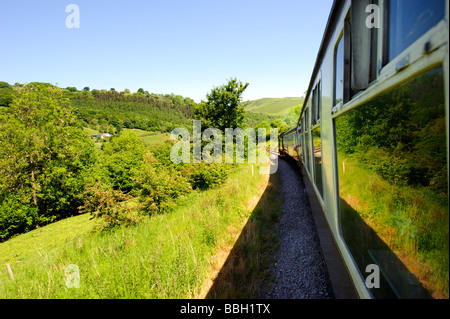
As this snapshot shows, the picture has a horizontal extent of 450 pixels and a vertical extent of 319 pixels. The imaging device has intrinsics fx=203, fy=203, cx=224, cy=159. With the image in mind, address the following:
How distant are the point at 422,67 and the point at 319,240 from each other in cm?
501

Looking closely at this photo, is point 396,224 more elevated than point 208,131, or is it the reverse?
point 208,131

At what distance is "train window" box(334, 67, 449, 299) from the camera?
92cm

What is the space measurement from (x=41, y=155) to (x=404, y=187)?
79.8 ft

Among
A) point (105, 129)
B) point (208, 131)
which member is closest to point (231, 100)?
point (208, 131)

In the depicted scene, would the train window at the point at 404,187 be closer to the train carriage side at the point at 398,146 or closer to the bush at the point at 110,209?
the train carriage side at the point at 398,146

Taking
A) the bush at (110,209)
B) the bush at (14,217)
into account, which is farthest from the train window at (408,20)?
the bush at (14,217)

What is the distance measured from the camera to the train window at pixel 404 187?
0.92 m

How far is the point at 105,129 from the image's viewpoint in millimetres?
107438

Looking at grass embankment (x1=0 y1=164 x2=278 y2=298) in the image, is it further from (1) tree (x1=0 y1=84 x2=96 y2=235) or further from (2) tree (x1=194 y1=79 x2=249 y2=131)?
(2) tree (x1=194 y1=79 x2=249 y2=131)

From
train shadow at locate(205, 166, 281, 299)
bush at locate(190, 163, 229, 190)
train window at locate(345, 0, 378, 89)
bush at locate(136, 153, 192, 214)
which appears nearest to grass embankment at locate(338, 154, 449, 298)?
train window at locate(345, 0, 378, 89)

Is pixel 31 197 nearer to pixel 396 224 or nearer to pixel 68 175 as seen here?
pixel 68 175

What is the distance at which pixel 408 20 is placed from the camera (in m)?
1.07

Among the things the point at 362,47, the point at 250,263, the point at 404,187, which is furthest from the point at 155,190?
the point at 404,187

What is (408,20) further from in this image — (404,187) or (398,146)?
(404,187)
